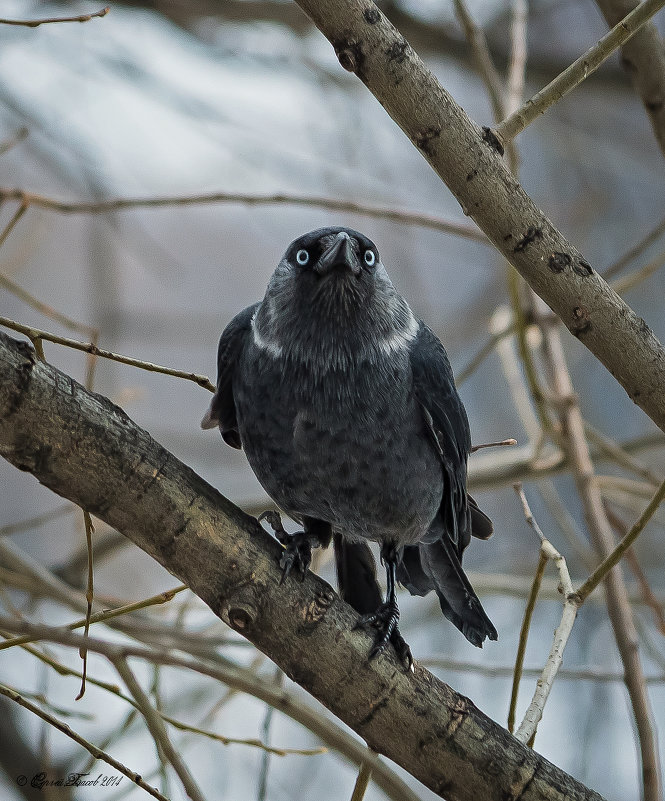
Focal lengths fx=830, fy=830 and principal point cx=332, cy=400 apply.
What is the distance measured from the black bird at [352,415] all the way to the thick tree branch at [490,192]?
0.87 metres

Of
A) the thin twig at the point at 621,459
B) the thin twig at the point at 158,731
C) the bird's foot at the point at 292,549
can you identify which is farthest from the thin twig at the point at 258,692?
the thin twig at the point at 621,459

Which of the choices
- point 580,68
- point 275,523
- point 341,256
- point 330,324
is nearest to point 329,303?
point 330,324

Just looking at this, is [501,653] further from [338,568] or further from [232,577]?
[232,577]

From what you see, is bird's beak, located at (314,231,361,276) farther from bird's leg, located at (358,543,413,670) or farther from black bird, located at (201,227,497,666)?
bird's leg, located at (358,543,413,670)

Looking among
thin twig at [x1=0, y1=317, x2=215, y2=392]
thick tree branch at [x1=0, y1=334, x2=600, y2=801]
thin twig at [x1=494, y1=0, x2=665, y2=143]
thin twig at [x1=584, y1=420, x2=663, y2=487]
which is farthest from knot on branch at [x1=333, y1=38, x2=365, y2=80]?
thin twig at [x1=584, y1=420, x2=663, y2=487]

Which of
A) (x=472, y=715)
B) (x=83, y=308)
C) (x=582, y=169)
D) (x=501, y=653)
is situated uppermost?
(x=582, y=169)

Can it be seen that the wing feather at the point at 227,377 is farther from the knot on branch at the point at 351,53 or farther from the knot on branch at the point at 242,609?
the knot on branch at the point at 351,53

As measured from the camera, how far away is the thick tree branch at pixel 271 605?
5.42 feet

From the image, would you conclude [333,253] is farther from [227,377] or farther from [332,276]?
[227,377]

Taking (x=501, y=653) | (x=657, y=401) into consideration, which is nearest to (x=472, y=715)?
(x=657, y=401)

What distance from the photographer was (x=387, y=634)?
2059 millimetres

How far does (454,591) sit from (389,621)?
2.05 feet

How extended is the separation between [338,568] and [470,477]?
799 mm

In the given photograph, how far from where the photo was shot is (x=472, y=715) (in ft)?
6.29
